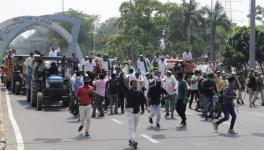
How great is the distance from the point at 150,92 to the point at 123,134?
6.44 feet

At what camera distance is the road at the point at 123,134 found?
44.1 feet

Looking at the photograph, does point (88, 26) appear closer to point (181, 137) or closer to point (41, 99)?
point (41, 99)

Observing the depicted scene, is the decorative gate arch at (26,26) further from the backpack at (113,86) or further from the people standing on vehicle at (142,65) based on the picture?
the backpack at (113,86)

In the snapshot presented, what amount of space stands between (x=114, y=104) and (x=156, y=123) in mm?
5627

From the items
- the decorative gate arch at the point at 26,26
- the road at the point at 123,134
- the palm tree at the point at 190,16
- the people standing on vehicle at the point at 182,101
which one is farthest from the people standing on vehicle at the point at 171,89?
the palm tree at the point at 190,16

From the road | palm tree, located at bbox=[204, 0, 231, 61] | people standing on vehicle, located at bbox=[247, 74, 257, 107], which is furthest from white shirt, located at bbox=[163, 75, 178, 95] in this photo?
palm tree, located at bbox=[204, 0, 231, 61]

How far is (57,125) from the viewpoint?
58.6 feet

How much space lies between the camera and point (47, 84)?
2306cm

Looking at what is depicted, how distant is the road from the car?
1.54 meters

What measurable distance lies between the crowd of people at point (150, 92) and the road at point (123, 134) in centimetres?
44

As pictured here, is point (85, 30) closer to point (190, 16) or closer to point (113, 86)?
point (190, 16)

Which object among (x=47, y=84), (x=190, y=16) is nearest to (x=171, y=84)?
(x=47, y=84)

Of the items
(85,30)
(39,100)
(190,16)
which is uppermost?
(85,30)

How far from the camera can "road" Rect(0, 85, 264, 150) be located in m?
13.4
